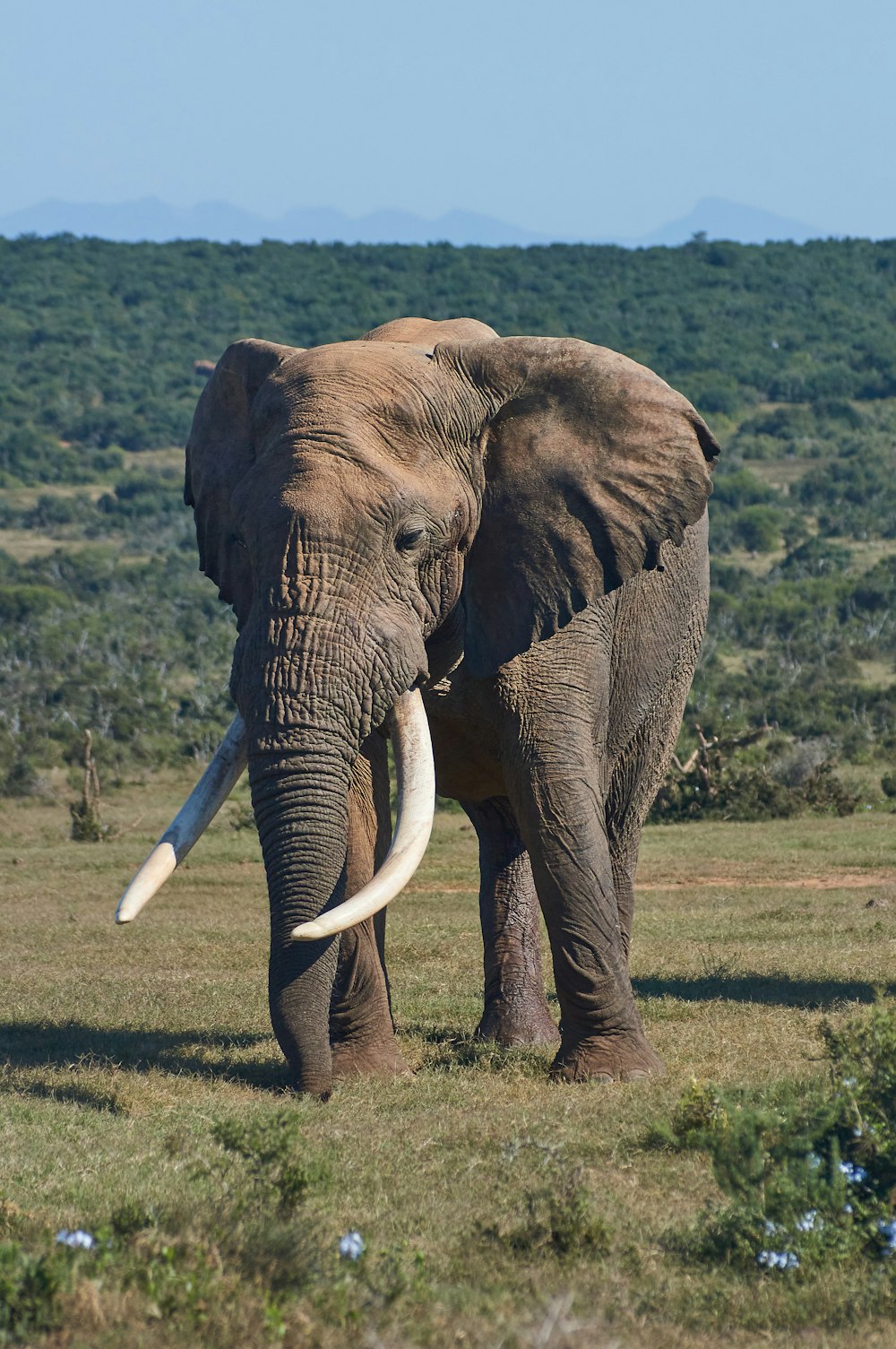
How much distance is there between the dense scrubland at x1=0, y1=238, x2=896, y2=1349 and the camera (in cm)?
424

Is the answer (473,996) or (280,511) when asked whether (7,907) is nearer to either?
(473,996)

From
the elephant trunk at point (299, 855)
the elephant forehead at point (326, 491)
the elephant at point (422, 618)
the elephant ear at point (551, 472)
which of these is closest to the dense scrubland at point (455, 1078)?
the elephant trunk at point (299, 855)

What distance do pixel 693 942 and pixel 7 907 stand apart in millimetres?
4700

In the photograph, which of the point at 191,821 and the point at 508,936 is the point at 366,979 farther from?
the point at 508,936

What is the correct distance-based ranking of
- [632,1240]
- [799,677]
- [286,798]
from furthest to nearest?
[799,677]
[286,798]
[632,1240]

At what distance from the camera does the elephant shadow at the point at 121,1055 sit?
6.98 m

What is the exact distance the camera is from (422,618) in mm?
6723

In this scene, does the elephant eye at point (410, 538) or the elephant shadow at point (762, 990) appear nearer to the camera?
the elephant eye at point (410, 538)

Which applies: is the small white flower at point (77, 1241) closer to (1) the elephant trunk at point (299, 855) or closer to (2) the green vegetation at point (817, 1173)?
(2) the green vegetation at point (817, 1173)

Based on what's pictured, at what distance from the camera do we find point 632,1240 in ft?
16.0

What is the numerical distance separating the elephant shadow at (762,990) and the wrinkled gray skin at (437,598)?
181 cm

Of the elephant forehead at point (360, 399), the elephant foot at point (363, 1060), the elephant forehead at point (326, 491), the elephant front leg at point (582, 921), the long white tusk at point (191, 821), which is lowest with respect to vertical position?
the elephant foot at point (363, 1060)

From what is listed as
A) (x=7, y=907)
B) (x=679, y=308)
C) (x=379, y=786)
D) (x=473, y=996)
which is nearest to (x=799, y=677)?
(x=7, y=907)

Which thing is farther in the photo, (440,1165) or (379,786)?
(379,786)
